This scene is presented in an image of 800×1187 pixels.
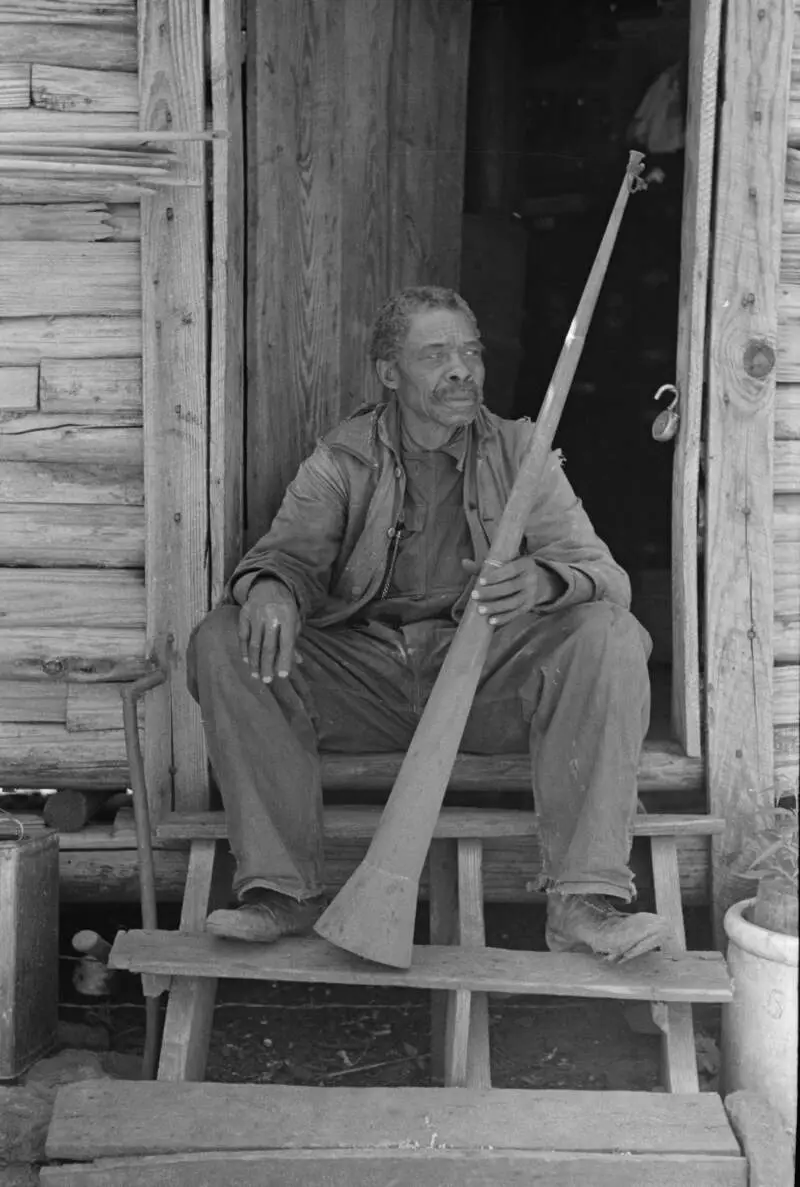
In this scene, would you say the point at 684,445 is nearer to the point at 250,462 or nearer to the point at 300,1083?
the point at 250,462

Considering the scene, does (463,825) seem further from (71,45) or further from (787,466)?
(71,45)

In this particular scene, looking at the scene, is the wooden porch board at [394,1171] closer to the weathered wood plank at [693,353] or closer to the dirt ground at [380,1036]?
the dirt ground at [380,1036]

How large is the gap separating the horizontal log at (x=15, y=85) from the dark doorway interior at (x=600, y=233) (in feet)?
9.03

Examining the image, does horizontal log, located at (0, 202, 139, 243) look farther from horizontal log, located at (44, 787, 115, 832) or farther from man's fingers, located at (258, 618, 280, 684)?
horizontal log, located at (44, 787, 115, 832)

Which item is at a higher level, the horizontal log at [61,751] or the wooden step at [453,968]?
the horizontal log at [61,751]

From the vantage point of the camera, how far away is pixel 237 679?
11.1 feet

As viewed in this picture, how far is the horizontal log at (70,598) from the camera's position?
391 centimetres

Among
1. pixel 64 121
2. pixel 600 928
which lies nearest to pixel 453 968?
pixel 600 928

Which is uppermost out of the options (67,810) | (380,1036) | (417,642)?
(417,642)

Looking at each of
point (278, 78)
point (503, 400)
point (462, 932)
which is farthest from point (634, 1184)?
point (503, 400)

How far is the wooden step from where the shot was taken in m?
3.14

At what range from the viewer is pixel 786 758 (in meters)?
3.87

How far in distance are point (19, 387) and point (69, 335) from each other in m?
0.20

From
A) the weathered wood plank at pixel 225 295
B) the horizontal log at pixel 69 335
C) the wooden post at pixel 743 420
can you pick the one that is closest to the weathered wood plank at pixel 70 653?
the weathered wood plank at pixel 225 295
